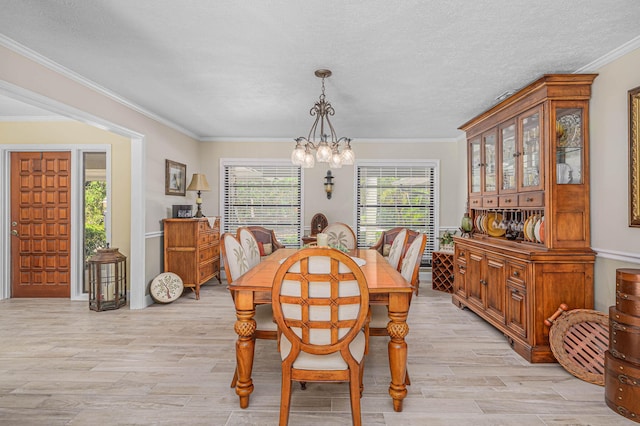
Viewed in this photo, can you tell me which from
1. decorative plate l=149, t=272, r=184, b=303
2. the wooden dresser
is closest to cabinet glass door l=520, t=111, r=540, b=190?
the wooden dresser

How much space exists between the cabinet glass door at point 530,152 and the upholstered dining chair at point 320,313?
227 centimetres

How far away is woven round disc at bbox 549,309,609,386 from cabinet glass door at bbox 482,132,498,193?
1.52 m

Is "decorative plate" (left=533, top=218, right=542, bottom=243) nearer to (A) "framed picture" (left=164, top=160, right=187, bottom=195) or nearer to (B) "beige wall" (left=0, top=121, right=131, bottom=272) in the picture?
(A) "framed picture" (left=164, top=160, right=187, bottom=195)

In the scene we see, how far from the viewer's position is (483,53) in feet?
8.87

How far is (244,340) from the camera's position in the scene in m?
2.16

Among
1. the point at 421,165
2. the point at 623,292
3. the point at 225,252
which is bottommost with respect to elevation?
the point at 623,292

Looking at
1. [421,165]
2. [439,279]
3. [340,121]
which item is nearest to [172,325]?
[340,121]

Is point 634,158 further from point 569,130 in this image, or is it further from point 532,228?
point 532,228

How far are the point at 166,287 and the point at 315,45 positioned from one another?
360 cm

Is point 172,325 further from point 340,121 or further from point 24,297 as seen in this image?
point 340,121

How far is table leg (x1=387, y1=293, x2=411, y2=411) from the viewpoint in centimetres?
208

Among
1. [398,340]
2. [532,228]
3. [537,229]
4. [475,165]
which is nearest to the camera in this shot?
[398,340]

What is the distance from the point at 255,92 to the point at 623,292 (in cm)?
341

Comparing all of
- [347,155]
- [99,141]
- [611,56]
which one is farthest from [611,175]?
[99,141]
